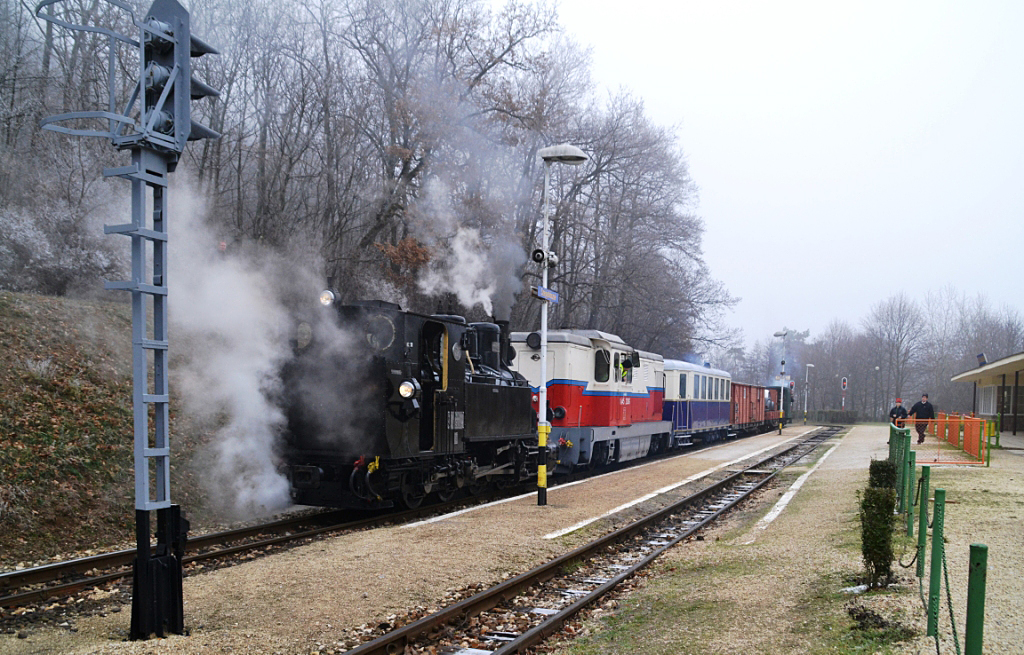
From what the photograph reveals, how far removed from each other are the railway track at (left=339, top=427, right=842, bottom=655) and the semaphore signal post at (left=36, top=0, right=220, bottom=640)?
5.62 feet

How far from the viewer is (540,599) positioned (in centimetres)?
786

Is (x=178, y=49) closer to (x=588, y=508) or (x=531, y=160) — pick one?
(x=588, y=508)

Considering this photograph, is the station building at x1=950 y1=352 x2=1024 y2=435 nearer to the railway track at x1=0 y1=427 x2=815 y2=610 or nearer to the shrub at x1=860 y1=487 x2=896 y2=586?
the shrub at x1=860 y1=487 x2=896 y2=586

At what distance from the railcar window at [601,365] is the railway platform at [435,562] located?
3156mm

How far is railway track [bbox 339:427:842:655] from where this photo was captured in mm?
6195

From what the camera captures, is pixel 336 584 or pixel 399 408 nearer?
pixel 336 584

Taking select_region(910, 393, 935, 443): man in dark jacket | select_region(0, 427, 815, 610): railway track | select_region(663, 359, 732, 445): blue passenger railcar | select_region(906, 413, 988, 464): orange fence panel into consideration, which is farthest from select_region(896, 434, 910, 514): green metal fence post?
select_region(910, 393, 935, 443): man in dark jacket

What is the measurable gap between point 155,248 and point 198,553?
4.43 meters

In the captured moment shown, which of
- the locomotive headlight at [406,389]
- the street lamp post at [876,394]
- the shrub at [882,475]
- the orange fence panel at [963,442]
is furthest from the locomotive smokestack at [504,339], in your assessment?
the street lamp post at [876,394]

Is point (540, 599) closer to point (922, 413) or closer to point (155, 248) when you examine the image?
point (155, 248)

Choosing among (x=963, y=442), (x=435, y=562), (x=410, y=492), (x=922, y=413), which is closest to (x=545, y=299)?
(x=410, y=492)

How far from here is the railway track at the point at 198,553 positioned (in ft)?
23.8

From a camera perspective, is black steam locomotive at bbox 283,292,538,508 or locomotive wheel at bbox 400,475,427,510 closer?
black steam locomotive at bbox 283,292,538,508

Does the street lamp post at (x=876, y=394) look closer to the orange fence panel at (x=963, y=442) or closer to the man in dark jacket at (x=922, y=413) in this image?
the man in dark jacket at (x=922, y=413)
